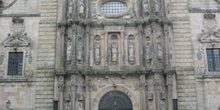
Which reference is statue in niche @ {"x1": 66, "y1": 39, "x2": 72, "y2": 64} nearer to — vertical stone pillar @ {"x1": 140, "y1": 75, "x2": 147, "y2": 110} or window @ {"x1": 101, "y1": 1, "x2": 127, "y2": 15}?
window @ {"x1": 101, "y1": 1, "x2": 127, "y2": 15}

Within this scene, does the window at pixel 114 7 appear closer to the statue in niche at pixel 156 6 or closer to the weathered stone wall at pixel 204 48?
the statue in niche at pixel 156 6

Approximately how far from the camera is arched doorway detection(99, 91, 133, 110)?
75.4 feet

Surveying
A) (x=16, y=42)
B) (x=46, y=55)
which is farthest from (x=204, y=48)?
(x=16, y=42)

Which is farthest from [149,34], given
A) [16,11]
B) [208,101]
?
[16,11]

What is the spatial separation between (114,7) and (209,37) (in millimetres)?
7267

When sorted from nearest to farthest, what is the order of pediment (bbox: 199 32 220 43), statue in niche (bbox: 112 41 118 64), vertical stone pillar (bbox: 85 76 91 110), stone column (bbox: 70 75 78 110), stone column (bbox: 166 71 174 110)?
stone column (bbox: 70 75 78 110)
stone column (bbox: 166 71 174 110)
vertical stone pillar (bbox: 85 76 91 110)
statue in niche (bbox: 112 41 118 64)
pediment (bbox: 199 32 220 43)

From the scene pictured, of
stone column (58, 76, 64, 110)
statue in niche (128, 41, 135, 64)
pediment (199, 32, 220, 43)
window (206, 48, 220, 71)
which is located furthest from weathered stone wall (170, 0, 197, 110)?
stone column (58, 76, 64, 110)

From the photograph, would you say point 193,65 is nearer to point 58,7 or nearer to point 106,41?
point 106,41

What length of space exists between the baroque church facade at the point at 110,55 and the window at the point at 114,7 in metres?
0.08

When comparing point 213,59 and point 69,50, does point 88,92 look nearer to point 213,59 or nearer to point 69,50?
point 69,50

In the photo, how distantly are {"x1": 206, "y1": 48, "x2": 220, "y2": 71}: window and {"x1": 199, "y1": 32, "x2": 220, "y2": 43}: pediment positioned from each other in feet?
2.13

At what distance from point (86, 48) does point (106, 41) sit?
150 cm

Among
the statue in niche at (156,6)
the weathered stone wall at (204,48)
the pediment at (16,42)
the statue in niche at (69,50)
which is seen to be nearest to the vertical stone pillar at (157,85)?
the weathered stone wall at (204,48)

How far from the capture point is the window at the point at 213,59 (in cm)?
2384
